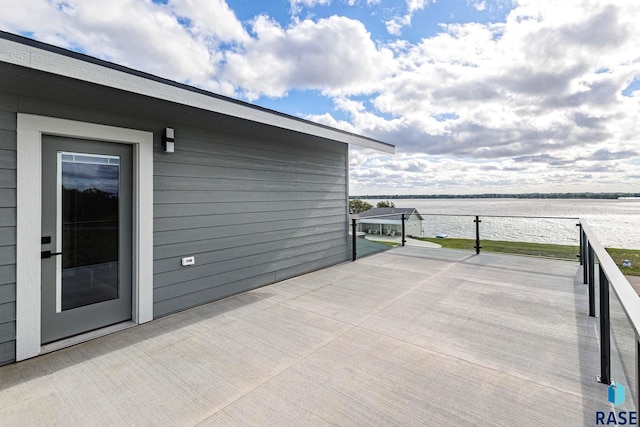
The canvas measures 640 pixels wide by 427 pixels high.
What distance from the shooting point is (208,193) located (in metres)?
3.91

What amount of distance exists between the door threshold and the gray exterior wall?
0.79 feet

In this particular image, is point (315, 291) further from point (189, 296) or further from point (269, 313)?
point (189, 296)

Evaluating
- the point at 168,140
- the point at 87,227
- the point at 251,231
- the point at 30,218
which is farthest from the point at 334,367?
the point at 168,140

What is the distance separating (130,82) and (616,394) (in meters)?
4.20

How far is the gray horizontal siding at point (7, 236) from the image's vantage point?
239 centimetres

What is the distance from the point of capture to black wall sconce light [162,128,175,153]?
3396mm

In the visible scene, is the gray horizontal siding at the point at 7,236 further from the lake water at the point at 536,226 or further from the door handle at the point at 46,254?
the lake water at the point at 536,226

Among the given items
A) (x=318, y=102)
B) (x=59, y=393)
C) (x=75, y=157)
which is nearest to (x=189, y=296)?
(x=59, y=393)

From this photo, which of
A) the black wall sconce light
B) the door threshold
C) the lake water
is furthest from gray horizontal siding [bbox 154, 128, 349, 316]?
the lake water

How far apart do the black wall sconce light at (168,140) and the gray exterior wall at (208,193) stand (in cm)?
8

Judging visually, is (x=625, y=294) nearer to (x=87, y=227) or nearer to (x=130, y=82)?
(x=130, y=82)

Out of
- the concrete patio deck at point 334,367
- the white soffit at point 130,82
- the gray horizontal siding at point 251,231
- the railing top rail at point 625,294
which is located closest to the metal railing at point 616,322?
the railing top rail at point 625,294

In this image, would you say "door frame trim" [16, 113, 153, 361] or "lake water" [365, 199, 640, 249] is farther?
"lake water" [365, 199, 640, 249]

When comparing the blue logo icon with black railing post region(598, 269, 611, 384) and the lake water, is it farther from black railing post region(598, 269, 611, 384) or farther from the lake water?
the lake water
